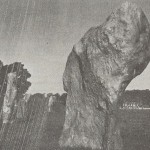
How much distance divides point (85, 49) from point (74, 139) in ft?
9.27

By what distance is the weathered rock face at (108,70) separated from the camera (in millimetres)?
9938

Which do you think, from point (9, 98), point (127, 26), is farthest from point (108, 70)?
point (9, 98)

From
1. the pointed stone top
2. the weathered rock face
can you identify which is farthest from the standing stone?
the pointed stone top

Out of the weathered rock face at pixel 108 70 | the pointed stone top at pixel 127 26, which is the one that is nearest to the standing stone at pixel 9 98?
the weathered rock face at pixel 108 70

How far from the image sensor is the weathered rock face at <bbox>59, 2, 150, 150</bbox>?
994cm

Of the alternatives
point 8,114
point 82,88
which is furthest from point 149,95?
point 82,88

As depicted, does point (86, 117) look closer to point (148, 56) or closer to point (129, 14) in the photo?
point (148, 56)

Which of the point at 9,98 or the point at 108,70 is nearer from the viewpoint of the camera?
the point at 108,70

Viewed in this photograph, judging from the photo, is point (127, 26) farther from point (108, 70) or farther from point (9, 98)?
point (9, 98)

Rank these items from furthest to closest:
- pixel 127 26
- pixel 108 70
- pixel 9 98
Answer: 1. pixel 9 98
2. pixel 108 70
3. pixel 127 26

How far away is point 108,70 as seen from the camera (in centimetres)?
1013

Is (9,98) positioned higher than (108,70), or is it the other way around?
(9,98)

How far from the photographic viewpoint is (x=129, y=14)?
1005 cm

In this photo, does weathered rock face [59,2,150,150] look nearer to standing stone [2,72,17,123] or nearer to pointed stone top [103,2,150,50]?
pointed stone top [103,2,150,50]
